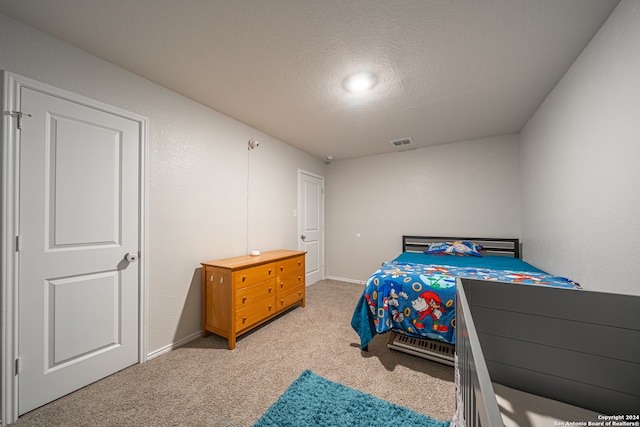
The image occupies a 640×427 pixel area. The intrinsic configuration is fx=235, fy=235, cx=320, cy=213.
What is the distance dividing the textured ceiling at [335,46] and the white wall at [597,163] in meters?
0.19

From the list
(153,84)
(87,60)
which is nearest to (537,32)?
(153,84)

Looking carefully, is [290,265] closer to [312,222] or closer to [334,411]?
[312,222]

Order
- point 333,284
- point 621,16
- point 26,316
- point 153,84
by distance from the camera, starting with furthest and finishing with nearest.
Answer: point 333,284, point 153,84, point 26,316, point 621,16

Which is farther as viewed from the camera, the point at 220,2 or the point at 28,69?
the point at 28,69

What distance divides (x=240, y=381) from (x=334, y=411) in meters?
0.77

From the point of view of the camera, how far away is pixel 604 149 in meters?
1.57

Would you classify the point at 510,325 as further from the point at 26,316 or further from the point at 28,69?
the point at 28,69

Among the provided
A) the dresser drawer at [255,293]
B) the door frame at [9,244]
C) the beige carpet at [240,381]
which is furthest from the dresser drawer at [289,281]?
the door frame at [9,244]

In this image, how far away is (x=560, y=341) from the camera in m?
1.06

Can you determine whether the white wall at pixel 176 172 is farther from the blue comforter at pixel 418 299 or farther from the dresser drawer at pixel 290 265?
the blue comforter at pixel 418 299

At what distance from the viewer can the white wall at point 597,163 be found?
1.34m

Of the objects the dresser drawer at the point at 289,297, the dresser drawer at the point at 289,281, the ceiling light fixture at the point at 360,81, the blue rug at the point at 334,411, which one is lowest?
the blue rug at the point at 334,411

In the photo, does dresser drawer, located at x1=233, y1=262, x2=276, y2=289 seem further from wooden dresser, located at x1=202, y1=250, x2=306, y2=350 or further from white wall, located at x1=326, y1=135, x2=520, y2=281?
white wall, located at x1=326, y1=135, x2=520, y2=281

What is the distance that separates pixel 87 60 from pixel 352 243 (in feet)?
13.6
